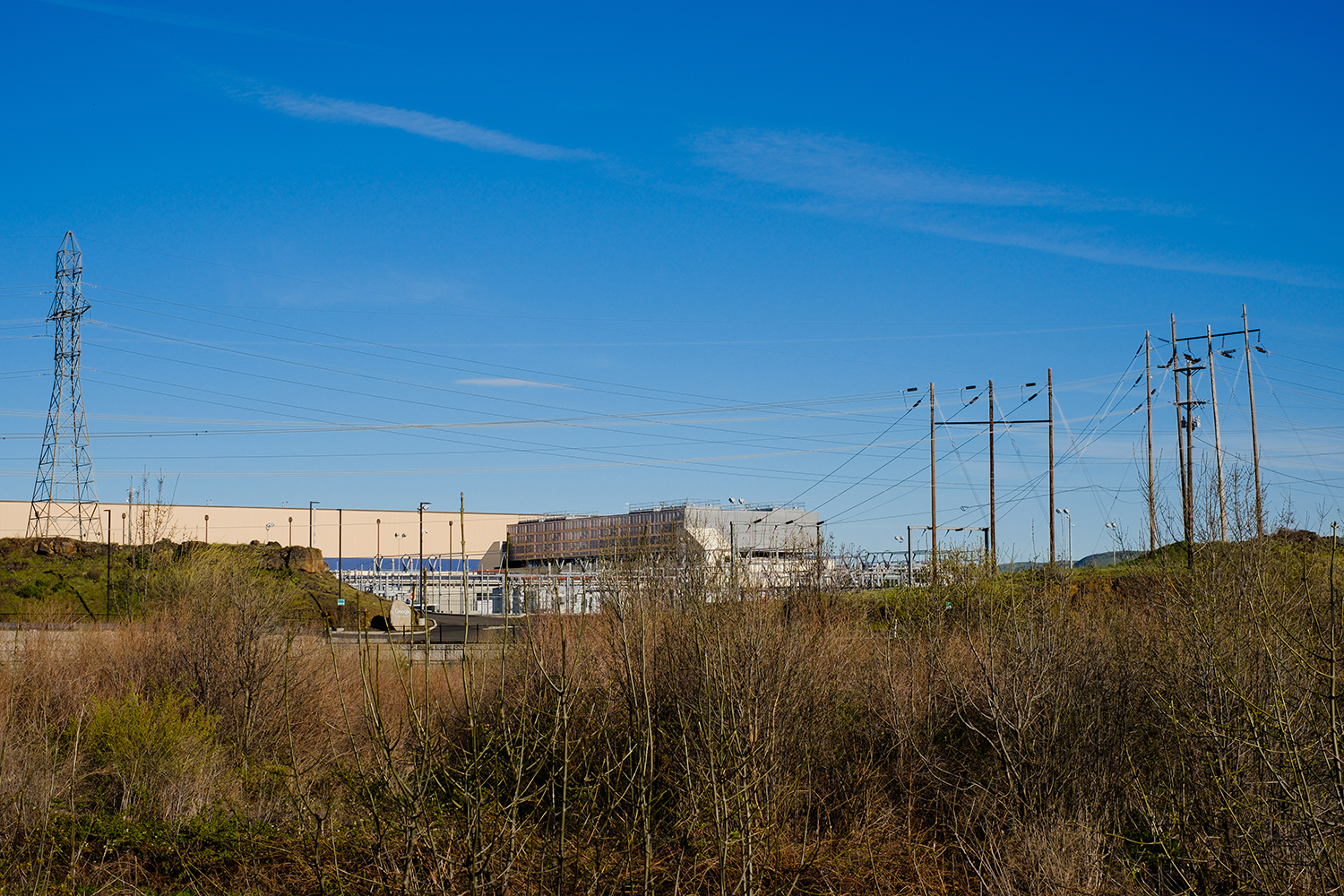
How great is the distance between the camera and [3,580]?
45219 millimetres

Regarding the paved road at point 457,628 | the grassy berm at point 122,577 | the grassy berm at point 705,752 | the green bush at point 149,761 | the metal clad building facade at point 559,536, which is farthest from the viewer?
the metal clad building facade at point 559,536

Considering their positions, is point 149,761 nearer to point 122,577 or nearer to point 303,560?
point 122,577

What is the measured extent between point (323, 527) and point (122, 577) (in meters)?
50.8

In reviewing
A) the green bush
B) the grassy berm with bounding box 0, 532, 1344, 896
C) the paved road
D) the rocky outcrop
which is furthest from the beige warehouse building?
the green bush

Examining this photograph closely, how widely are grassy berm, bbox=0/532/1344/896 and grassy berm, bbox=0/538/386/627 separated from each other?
21.2ft

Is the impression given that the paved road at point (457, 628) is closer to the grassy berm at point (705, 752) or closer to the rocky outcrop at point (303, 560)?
the rocky outcrop at point (303, 560)

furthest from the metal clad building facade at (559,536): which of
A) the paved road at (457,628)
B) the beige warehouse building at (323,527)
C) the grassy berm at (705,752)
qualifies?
the grassy berm at (705,752)

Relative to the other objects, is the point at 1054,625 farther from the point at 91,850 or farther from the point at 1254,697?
the point at 91,850

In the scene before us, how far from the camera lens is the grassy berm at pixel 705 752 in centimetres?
766

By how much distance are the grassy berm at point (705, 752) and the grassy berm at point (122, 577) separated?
21.2 feet

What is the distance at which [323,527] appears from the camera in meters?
93.0

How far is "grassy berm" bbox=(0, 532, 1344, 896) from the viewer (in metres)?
7.66

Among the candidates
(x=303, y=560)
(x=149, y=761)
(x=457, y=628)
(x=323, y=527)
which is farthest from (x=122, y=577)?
(x=323, y=527)

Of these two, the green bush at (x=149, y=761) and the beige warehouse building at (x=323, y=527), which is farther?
the beige warehouse building at (x=323, y=527)
